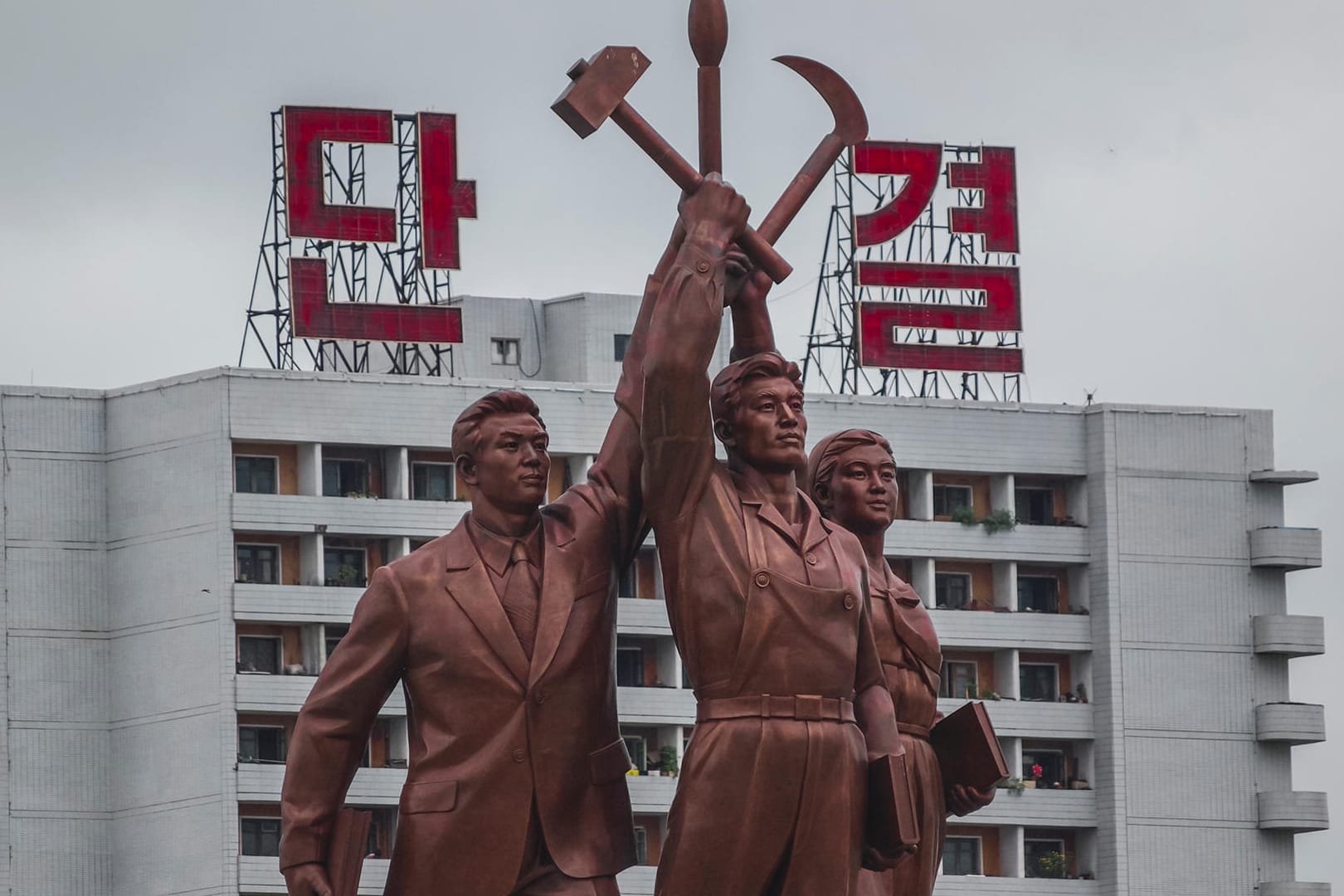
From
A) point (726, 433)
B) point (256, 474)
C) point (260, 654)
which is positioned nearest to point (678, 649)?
point (726, 433)

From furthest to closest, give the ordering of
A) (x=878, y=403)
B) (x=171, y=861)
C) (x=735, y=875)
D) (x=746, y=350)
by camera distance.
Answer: (x=878, y=403), (x=171, y=861), (x=746, y=350), (x=735, y=875)

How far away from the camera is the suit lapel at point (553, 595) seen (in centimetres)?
1625

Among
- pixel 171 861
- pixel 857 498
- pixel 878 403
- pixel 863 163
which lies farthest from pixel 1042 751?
pixel 857 498

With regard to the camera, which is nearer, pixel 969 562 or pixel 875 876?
pixel 875 876

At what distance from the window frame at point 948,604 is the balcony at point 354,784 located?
1376 cm

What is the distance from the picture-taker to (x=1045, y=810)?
79500mm

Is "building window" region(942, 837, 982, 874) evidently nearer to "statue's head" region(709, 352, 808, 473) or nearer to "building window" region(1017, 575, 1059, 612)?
"building window" region(1017, 575, 1059, 612)

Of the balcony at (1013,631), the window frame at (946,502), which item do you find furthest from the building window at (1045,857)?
the window frame at (946,502)

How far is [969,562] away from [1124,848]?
7.01 metres

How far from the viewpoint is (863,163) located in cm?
7662

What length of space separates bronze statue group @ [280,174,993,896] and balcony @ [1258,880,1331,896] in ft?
215

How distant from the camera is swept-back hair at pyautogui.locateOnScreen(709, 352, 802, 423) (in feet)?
53.0

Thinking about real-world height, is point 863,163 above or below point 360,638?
above

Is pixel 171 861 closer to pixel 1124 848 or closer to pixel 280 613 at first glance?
pixel 280 613
